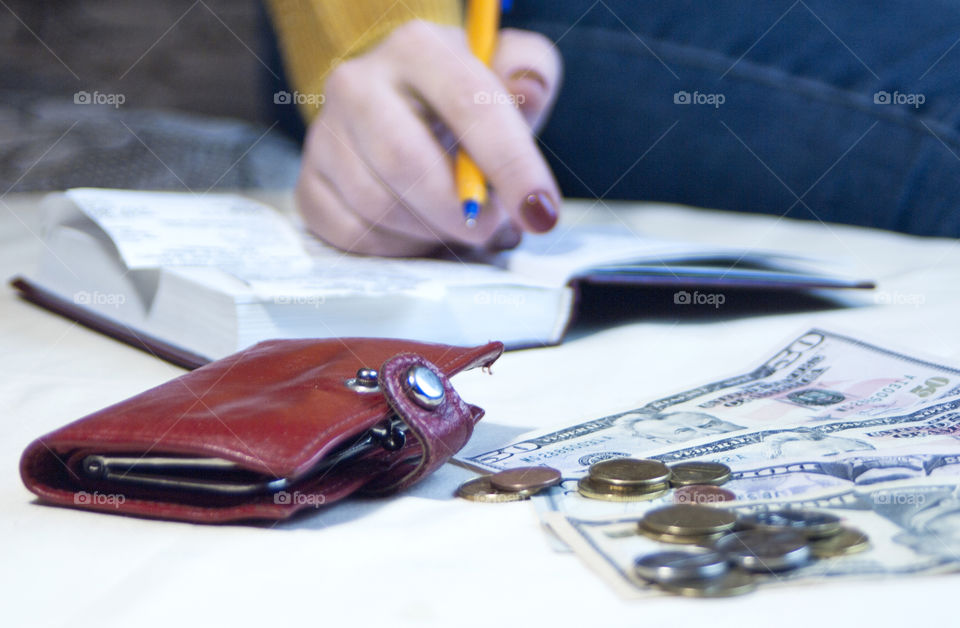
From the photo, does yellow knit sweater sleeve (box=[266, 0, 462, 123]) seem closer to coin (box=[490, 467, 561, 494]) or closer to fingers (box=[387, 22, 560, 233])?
fingers (box=[387, 22, 560, 233])

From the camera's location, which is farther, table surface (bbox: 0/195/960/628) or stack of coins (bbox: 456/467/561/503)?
stack of coins (bbox: 456/467/561/503)

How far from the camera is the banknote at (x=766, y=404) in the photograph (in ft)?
2.06

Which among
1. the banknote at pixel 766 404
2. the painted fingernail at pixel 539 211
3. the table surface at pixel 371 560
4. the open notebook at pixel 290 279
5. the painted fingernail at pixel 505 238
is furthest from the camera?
the painted fingernail at pixel 505 238

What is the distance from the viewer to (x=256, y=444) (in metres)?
0.49

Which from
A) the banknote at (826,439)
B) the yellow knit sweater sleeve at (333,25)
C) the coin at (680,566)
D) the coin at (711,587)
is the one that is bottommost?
the coin at (711,587)

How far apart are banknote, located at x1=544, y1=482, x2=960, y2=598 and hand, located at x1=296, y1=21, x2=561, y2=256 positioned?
48 centimetres

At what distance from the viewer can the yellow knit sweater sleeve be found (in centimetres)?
124

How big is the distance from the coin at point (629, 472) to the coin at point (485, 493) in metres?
0.04

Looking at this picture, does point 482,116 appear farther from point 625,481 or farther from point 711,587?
point 711,587

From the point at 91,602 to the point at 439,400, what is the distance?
208 mm

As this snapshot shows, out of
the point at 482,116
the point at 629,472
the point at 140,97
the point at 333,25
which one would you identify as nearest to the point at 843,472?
the point at 629,472

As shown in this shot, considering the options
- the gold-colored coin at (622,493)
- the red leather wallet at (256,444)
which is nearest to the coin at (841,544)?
the gold-colored coin at (622,493)

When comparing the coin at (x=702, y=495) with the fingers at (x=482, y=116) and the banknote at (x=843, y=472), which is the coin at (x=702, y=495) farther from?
the fingers at (x=482, y=116)

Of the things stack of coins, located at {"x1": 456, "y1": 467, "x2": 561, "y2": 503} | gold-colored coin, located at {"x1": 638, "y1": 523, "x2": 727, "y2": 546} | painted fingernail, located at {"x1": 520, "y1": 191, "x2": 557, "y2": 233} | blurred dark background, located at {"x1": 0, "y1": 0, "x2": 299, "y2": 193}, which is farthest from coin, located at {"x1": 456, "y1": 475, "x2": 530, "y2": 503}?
blurred dark background, located at {"x1": 0, "y1": 0, "x2": 299, "y2": 193}
